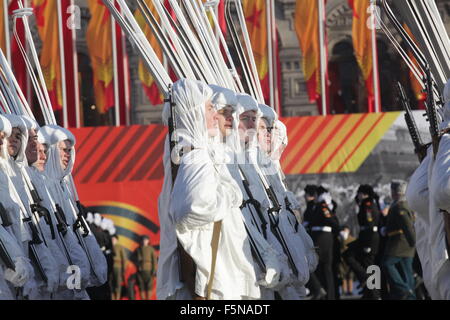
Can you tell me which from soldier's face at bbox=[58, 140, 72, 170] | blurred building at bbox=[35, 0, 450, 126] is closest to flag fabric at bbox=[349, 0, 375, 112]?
blurred building at bbox=[35, 0, 450, 126]

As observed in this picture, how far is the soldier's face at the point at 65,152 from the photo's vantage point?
42.7 ft

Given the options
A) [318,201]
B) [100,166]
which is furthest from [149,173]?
[318,201]

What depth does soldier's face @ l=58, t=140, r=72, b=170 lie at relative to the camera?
13000 mm

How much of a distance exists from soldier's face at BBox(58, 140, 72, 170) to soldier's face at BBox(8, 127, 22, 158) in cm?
154

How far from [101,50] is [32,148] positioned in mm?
15352

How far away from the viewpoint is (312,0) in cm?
2645

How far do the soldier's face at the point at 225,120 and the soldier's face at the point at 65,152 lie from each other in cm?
334

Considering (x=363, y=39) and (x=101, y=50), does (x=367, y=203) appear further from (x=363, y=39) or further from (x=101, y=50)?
(x=101, y=50)

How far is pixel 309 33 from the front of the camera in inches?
1039

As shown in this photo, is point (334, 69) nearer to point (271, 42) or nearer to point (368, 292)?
point (271, 42)

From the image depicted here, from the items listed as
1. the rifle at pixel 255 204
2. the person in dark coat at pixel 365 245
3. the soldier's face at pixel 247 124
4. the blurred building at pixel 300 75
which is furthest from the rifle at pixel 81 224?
the blurred building at pixel 300 75

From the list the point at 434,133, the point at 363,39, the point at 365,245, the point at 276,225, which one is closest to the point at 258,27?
the point at 363,39

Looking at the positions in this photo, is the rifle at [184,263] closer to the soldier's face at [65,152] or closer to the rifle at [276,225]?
the rifle at [276,225]

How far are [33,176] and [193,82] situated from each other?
11.4 ft
